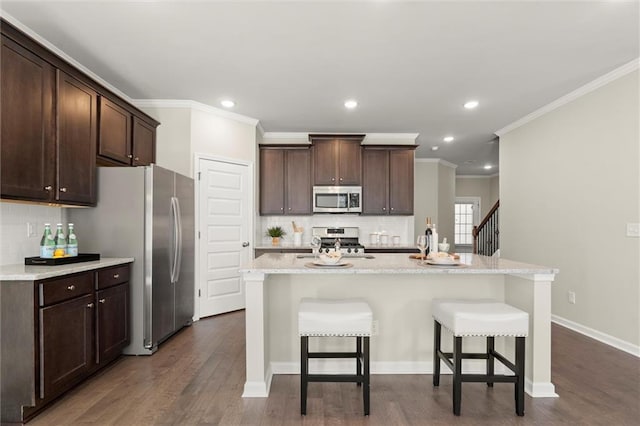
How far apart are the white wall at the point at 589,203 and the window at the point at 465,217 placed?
19.5 feet

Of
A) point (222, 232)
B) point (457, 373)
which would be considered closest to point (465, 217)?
point (222, 232)

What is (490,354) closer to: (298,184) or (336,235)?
(336,235)

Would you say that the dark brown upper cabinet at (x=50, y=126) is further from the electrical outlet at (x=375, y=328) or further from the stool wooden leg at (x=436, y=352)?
the stool wooden leg at (x=436, y=352)

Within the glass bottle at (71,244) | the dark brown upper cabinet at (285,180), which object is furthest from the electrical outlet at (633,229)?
the glass bottle at (71,244)

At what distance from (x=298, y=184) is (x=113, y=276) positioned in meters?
3.04

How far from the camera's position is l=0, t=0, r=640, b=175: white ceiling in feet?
7.89

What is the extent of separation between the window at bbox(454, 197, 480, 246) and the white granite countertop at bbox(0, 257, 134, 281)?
10.1 metres

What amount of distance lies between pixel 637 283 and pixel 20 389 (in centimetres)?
490

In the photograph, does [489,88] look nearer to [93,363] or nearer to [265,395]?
[265,395]

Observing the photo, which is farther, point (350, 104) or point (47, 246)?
point (350, 104)

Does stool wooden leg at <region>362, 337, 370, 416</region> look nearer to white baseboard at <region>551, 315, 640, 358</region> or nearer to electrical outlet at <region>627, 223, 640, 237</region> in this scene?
white baseboard at <region>551, 315, 640, 358</region>

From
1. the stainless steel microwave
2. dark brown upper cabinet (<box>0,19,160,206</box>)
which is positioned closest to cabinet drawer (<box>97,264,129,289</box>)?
dark brown upper cabinet (<box>0,19,160,206</box>)

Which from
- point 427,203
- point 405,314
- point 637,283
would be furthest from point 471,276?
point 427,203

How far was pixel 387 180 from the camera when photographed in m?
5.51
